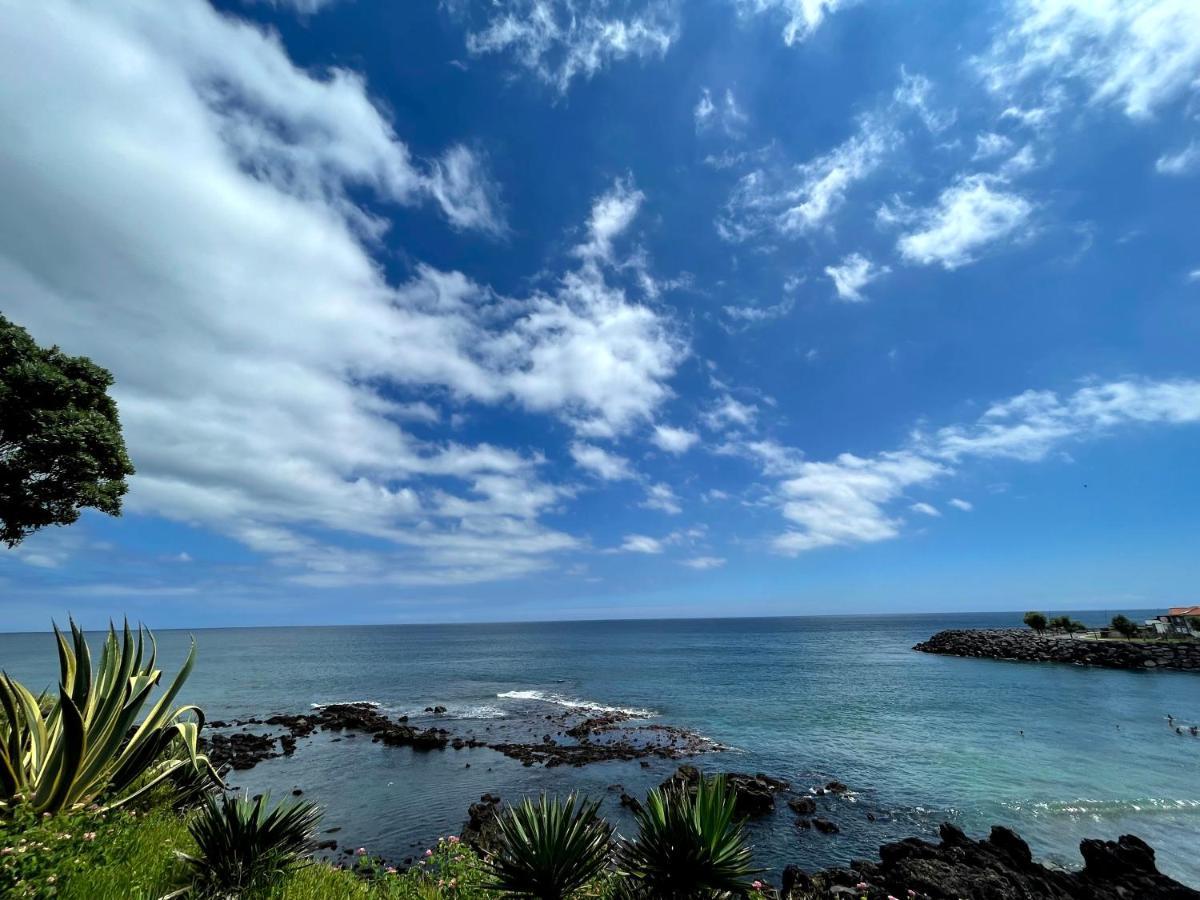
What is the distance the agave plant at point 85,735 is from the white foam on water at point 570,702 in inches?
1433

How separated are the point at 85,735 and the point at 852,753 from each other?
31.6 meters

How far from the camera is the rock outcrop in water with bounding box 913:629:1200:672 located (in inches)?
2354

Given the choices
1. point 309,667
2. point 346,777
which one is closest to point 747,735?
point 346,777

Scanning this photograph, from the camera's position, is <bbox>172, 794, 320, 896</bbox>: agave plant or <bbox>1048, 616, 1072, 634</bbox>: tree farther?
<bbox>1048, 616, 1072, 634</bbox>: tree

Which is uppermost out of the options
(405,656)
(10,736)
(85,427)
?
(85,427)

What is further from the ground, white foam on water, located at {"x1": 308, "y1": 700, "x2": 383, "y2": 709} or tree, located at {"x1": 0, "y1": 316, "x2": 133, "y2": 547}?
tree, located at {"x1": 0, "y1": 316, "x2": 133, "y2": 547}

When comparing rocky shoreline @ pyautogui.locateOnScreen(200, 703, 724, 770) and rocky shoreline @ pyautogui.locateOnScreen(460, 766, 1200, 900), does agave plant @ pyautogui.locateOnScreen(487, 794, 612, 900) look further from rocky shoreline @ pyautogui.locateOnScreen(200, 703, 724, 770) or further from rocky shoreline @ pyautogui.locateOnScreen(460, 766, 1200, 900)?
rocky shoreline @ pyautogui.locateOnScreen(200, 703, 724, 770)

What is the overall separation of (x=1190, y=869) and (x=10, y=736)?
90.0 ft

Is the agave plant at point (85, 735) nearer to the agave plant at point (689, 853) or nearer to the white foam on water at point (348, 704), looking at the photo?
the agave plant at point (689, 853)

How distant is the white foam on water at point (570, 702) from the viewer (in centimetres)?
4284

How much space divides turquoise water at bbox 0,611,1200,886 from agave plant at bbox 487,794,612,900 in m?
13.0

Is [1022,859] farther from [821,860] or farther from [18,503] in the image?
[18,503]

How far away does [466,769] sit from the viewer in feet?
90.2

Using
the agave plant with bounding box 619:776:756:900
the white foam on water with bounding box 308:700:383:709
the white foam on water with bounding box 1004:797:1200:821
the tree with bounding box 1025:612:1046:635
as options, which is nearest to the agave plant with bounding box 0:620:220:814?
the agave plant with bounding box 619:776:756:900
